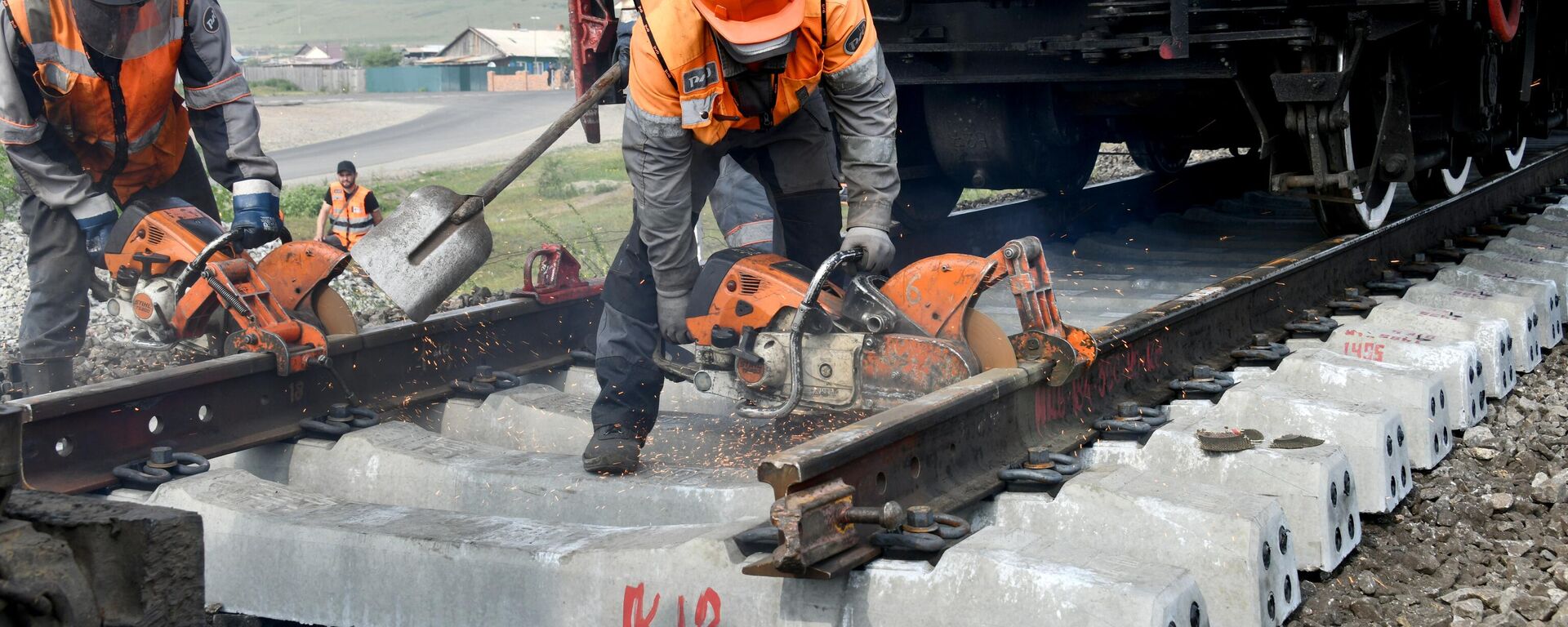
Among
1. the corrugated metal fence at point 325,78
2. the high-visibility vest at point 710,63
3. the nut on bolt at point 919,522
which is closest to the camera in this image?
the nut on bolt at point 919,522

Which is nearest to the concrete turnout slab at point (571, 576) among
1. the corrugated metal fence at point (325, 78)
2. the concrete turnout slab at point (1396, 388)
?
the concrete turnout slab at point (1396, 388)

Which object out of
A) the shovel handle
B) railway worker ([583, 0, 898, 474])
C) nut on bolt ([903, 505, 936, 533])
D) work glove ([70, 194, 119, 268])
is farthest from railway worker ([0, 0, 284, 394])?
nut on bolt ([903, 505, 936, 533])

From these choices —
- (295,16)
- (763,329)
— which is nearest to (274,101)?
(763,329)

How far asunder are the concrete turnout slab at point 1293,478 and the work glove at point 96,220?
3542 millimetres

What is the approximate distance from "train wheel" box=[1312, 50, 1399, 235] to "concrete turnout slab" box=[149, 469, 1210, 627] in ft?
13.7

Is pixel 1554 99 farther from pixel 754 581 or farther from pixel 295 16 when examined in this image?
pixel 295 16

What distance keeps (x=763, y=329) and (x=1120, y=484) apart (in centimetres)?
142

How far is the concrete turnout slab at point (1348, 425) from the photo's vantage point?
138 inches

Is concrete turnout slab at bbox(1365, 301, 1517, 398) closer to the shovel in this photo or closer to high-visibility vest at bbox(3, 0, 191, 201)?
the shovel

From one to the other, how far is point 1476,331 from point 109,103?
4698 millimetres

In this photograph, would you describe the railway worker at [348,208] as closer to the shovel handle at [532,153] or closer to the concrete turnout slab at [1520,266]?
the shovel handle at [532,153]

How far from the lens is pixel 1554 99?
9336 millimetres

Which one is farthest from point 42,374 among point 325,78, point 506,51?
point 506,51

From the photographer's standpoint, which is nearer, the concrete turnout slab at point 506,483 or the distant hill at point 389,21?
the concrete turnout slab at point 506,483
